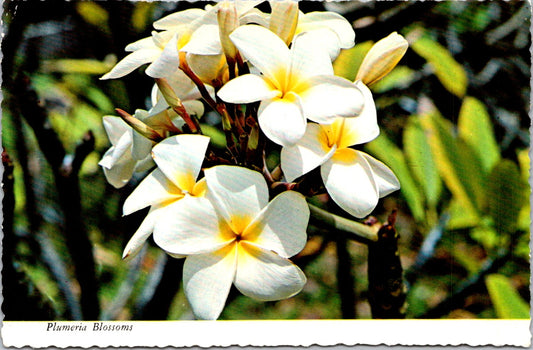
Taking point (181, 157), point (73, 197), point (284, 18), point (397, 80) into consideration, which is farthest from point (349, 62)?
point (73, 197)

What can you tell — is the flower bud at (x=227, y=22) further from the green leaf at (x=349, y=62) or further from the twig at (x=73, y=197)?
the twig at (x=73, y=197)

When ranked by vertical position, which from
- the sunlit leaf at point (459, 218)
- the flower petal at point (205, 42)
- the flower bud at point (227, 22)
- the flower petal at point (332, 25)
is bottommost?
the sunlit leaf at point (459, 218)

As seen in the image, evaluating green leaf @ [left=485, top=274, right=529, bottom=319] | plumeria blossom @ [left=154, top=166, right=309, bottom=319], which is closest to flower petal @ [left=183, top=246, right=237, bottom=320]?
plumeria blossom @ [left=154, top=166, right=309, bottom=319]

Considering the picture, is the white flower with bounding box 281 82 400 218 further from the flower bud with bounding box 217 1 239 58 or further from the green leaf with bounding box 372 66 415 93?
the green leaf with bounding box 372 66 415 93

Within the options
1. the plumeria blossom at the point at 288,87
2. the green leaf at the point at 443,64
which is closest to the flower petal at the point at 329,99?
the plumeria blossom at the point at 288,87

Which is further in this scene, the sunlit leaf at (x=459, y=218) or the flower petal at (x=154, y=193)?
the sunlit leaf at (x=459, y=218)

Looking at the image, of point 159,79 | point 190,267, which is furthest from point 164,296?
point 159,79

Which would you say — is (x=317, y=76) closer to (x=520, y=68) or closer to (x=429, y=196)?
(x=429, y=196)

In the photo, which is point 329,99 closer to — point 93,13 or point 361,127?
point 361,127
